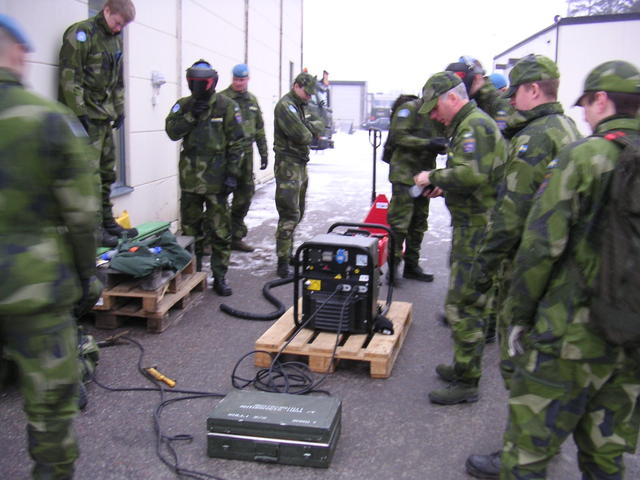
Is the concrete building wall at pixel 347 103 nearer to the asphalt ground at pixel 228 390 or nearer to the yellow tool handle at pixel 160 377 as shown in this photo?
the asphalt ground at pixel 228 390

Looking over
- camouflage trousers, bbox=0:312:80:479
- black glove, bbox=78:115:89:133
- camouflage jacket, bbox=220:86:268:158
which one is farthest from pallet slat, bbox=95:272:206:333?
camouflage jacket, bbox=220:86:268:158

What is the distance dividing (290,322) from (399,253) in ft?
7.55

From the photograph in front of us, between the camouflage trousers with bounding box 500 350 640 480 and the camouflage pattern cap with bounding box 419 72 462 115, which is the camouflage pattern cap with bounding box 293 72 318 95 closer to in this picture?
the camouflage pattern cap with bounding box 419 72 462 115

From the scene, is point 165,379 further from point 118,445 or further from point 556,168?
point 556,168

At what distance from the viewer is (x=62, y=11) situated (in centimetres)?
584

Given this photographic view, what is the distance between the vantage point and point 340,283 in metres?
4.90

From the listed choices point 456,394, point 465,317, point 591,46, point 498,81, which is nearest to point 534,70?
point 465,317

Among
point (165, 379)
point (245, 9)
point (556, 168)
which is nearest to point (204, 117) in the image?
point (165, 379)

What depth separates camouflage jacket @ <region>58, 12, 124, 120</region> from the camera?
567 cm

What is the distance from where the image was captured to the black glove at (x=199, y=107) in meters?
6.26

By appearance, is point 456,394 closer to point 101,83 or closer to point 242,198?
point 101,83

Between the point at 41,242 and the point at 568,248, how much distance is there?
80.5 inches

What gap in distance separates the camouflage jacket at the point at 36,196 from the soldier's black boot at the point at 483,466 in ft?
7.25

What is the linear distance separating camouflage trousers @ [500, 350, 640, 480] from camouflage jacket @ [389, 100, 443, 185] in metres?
4.35
